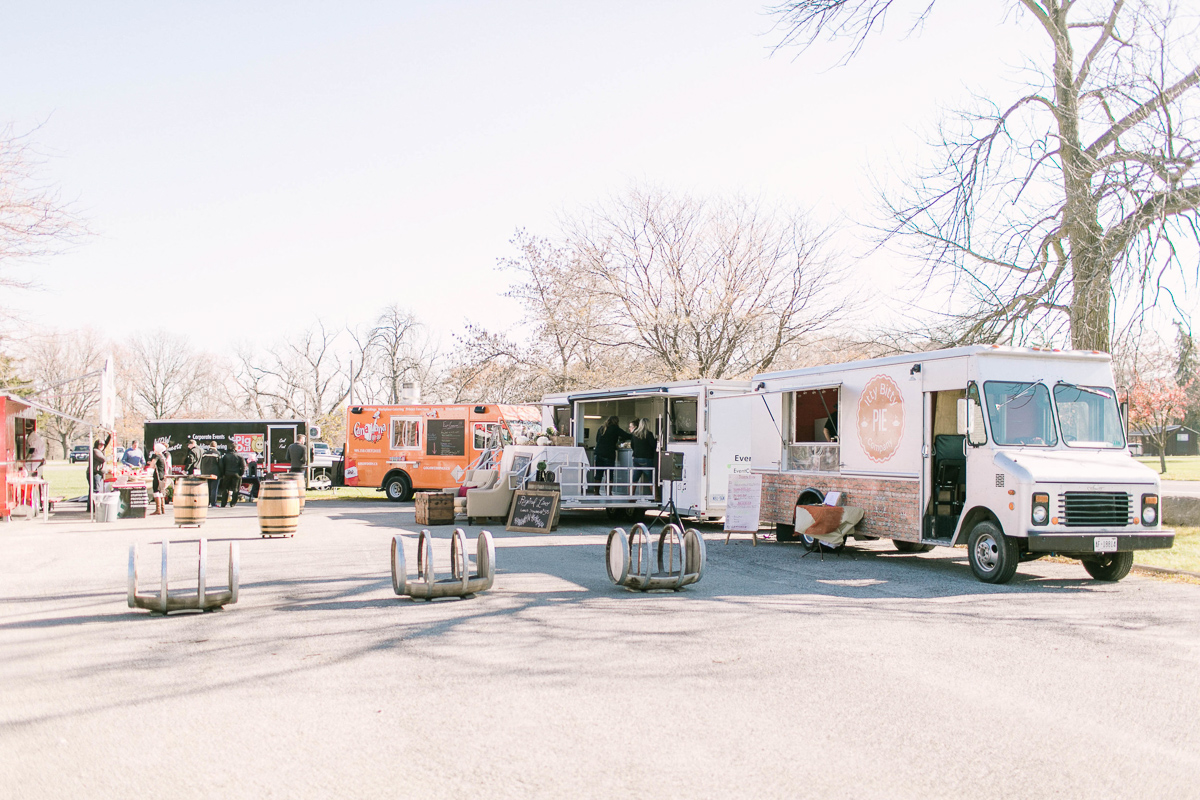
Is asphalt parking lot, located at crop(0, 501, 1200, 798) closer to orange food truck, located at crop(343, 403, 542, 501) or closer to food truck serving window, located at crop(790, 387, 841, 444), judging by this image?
food truck serving window, located at crop(790, 387, 841, 444)

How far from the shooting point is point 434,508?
18.6 m

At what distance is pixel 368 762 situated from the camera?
15.0ft

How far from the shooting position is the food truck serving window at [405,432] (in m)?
26.0

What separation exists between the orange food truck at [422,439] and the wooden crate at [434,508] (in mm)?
5743

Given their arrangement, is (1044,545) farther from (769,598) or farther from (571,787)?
(571,787)

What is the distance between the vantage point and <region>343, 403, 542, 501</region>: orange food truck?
2544 centimetres

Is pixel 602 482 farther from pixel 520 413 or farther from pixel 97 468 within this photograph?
pixel 97 468

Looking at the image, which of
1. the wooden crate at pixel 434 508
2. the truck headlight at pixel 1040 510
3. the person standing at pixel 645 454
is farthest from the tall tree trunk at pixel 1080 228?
the wooden crate at pixel 434 508

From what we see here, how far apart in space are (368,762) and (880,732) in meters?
A: 2.71

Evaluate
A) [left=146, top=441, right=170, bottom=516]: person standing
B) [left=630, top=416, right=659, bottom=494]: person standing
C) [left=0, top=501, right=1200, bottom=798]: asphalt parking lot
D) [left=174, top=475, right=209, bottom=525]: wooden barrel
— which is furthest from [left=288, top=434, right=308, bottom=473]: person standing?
[left=0, top=501, right=1200, bottom=798]: asphalt parking lot

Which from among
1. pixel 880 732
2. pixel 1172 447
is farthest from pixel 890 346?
pixel 1172 447

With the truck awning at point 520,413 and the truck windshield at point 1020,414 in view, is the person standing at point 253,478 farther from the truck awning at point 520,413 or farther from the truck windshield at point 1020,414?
the truck windshield at point 1020,414

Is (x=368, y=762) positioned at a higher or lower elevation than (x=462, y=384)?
lower

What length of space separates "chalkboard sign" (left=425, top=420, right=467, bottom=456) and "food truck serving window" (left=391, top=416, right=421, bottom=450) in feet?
1.07
